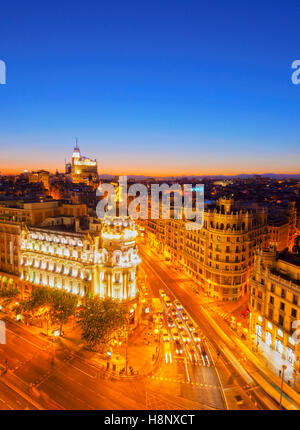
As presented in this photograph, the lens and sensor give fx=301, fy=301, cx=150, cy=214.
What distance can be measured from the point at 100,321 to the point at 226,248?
41.8 meters

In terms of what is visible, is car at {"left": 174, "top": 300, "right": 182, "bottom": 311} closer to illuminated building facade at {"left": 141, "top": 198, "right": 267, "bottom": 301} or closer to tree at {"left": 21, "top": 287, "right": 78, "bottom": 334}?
illuminated building facade at {"left": 141, "top": 198, "right": 267, "bottom": 301}

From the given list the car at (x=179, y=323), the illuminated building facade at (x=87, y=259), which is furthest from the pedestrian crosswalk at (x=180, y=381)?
the illuminated building facade at (x=87, y=259)

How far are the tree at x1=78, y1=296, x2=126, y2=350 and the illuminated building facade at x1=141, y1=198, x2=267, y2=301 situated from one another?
3437 centimetres

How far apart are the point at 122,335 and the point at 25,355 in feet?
60.2

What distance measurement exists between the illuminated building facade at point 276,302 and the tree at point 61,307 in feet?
122

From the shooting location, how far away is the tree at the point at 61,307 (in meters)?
61.1

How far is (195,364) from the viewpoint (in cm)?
5478

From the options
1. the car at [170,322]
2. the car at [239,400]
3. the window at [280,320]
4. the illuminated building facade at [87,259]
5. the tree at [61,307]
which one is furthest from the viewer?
the car at [170,322]

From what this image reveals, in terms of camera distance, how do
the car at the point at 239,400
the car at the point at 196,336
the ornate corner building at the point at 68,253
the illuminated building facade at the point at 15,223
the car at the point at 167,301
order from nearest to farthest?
the car at the point at 239,400, the car at the point at 196,336, the ornate corner building at the point at 68,253, the car at the point at 167,301, the illuminated building facade at the point at 15,223

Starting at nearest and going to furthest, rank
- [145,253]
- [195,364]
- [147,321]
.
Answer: [195,364] < [147,321] < [145,253]

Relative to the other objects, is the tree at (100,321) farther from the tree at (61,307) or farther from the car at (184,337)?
the car at (184,337)
